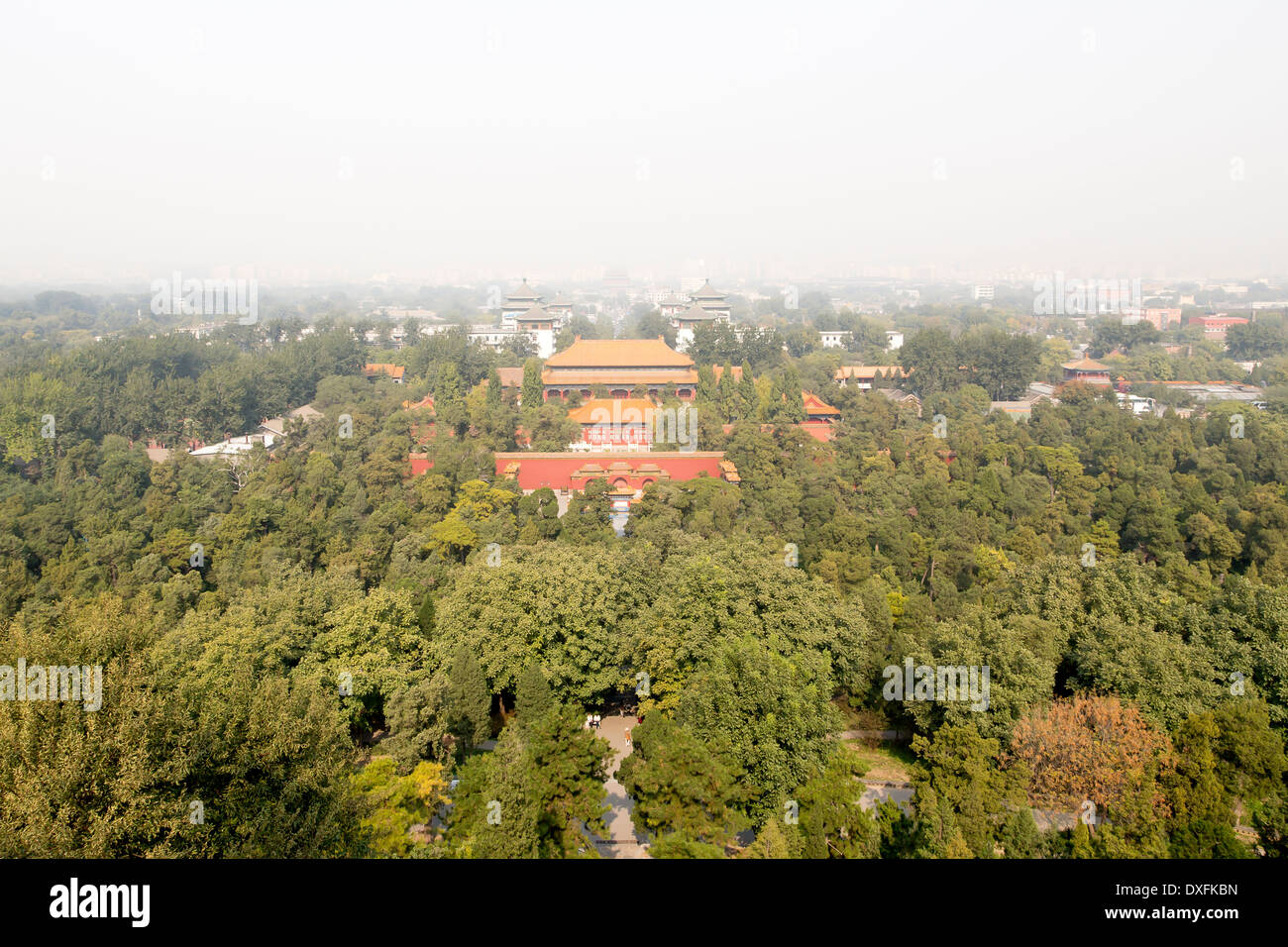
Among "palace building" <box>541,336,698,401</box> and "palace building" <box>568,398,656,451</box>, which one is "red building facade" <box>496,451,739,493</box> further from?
"palace building" <box>541,336,698,401</box>

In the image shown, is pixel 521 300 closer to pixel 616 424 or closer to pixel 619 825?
pixel 616 424

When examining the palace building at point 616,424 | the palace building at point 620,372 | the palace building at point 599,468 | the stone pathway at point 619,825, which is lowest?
the stone pathway at point 619,825

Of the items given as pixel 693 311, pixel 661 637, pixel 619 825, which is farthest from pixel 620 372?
pixel 619 825

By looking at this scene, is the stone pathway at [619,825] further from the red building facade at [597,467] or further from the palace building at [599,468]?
the red building facade at [597,467]

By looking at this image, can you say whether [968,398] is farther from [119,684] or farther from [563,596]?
[119,684]

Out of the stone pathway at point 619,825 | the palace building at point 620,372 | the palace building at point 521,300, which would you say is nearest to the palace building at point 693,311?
the palace building at point 521,300
